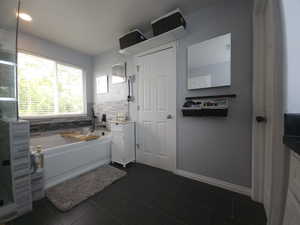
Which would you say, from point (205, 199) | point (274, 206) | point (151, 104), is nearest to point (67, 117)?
point (151, 104)

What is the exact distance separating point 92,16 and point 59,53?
141 centimetres

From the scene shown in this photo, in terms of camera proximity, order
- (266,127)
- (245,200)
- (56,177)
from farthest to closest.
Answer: (56,177) → (245,200) → (266,127)

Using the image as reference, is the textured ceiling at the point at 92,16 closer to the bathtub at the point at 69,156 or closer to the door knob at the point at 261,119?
the door knob at the point at 261,119

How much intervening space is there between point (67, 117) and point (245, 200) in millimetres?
3493

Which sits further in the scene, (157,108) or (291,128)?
(157,108)

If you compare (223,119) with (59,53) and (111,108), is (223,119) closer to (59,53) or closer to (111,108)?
(111,108)

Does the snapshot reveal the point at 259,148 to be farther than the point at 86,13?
No

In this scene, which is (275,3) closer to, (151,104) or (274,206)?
(274,206)

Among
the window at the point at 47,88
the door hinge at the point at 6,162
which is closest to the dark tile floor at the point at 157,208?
the door hinge at the point at 6,162


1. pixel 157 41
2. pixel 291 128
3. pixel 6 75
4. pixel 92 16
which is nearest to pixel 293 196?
pixel 291 128

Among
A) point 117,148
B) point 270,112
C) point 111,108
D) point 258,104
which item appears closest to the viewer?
point 270,112

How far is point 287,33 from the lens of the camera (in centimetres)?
70

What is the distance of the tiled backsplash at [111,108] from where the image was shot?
9.00ft

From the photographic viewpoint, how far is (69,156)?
1888 mm
